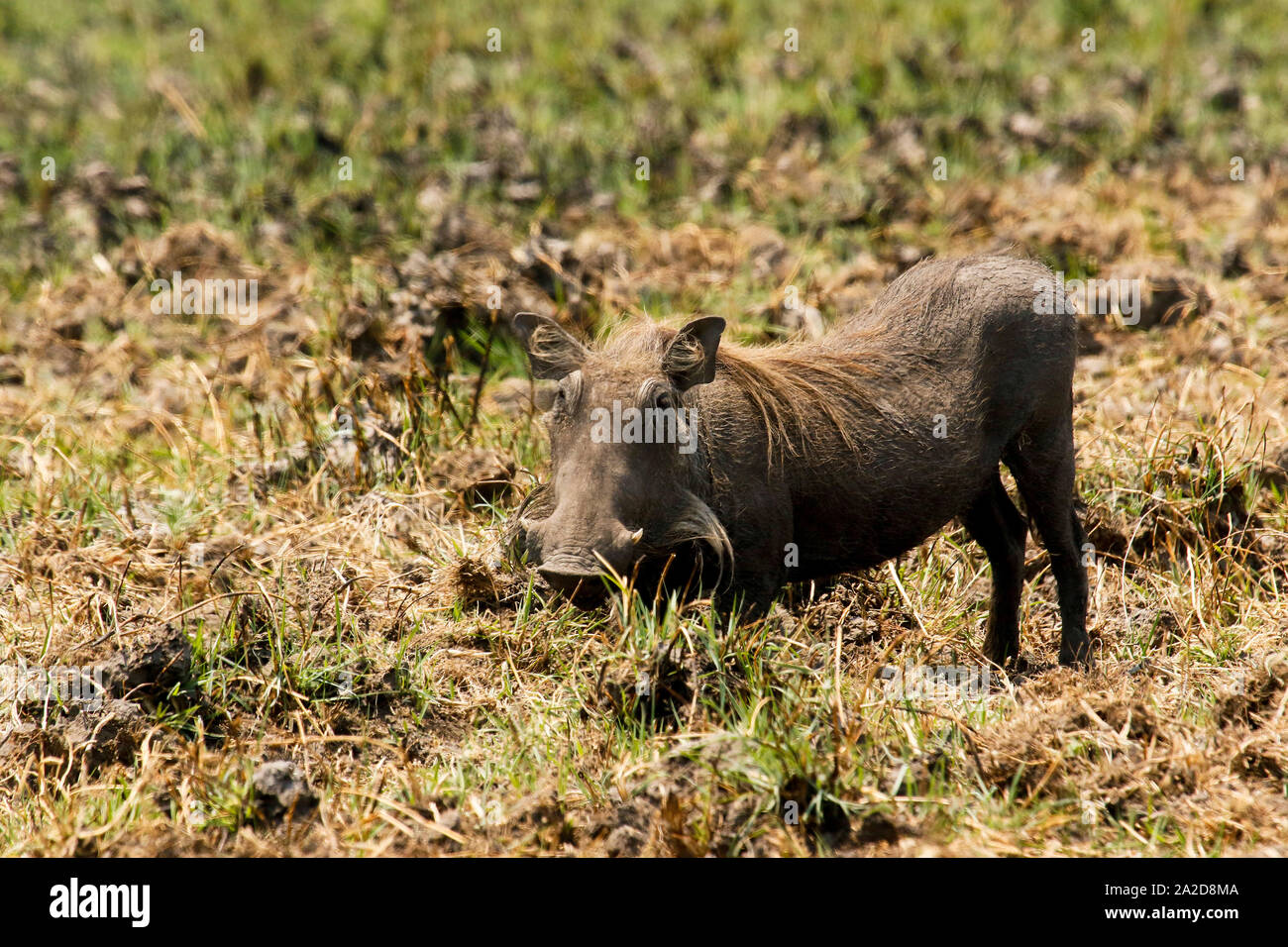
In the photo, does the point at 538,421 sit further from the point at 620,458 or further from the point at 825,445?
the point at 620,458

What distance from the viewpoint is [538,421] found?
5293 mm

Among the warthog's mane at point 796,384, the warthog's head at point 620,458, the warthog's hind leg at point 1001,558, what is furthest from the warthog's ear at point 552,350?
the warthog's hind leg at point 1001,558

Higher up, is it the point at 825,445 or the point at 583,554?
the point at 825,445

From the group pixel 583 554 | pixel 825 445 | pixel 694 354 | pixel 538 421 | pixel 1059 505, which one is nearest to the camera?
pixel 583 554

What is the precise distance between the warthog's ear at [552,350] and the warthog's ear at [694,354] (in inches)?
9.3

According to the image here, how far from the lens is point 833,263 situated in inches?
272

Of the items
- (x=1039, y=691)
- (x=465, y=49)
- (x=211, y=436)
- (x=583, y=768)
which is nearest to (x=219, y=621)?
(x=583, y=768)

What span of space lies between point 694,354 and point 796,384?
18.8 inches

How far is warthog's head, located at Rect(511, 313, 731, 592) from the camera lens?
3330mm

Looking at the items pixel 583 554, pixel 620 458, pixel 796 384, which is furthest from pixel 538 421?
pixel 583 554

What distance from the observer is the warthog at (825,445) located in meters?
3.47

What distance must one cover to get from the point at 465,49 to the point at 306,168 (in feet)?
7.12

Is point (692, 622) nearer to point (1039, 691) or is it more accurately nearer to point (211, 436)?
point (1039, 691)

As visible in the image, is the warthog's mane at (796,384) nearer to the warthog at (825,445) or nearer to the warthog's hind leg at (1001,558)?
the warthog at (825,445)
